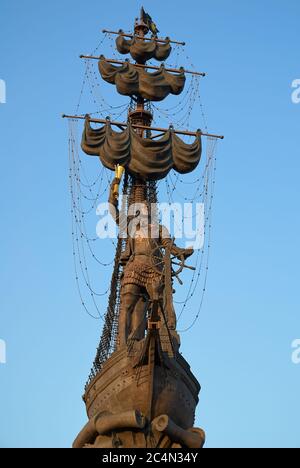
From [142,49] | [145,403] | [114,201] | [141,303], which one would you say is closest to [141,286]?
[141,303]

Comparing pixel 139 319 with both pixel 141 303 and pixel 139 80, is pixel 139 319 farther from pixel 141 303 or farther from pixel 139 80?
pixel 139 80

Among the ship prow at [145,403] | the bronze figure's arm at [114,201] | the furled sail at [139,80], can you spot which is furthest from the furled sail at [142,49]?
the ship prow at [145,403]

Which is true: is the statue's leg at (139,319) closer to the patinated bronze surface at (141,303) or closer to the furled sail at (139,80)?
the patinated bronze surface at (141,303)

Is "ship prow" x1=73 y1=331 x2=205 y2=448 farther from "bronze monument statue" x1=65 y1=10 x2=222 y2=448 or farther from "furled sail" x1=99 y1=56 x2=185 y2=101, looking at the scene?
"furled sail" x1=99 y1=56 x2=185 y2=101

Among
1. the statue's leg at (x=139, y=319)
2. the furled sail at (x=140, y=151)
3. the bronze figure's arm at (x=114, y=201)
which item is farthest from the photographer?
the furled sail at (x=140, y=151)

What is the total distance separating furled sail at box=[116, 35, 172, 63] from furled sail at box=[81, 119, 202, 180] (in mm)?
3649

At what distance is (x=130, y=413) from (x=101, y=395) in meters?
1.90

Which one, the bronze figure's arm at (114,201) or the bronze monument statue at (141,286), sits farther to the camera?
the bronze figure's arm at (114,201)

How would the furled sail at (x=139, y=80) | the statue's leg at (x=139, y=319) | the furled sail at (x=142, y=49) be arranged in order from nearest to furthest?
the statue's leg at (x=139, y=319) → the furled sail at (x=139, y=80) → the furled sail at (x=142, y=49)

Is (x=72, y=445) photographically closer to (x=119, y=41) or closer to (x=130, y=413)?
(x=130, y=413)

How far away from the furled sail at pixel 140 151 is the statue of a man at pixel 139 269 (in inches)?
43.0

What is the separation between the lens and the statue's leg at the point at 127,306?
57.9 ft

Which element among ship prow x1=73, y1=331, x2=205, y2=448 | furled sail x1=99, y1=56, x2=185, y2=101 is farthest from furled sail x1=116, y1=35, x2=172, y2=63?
ship prow x1=73, y1=331, x2=205, y2=448

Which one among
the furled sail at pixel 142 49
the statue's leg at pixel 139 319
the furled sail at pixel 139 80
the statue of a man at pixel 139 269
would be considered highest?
Result: the furled sail at pixel 142 49
